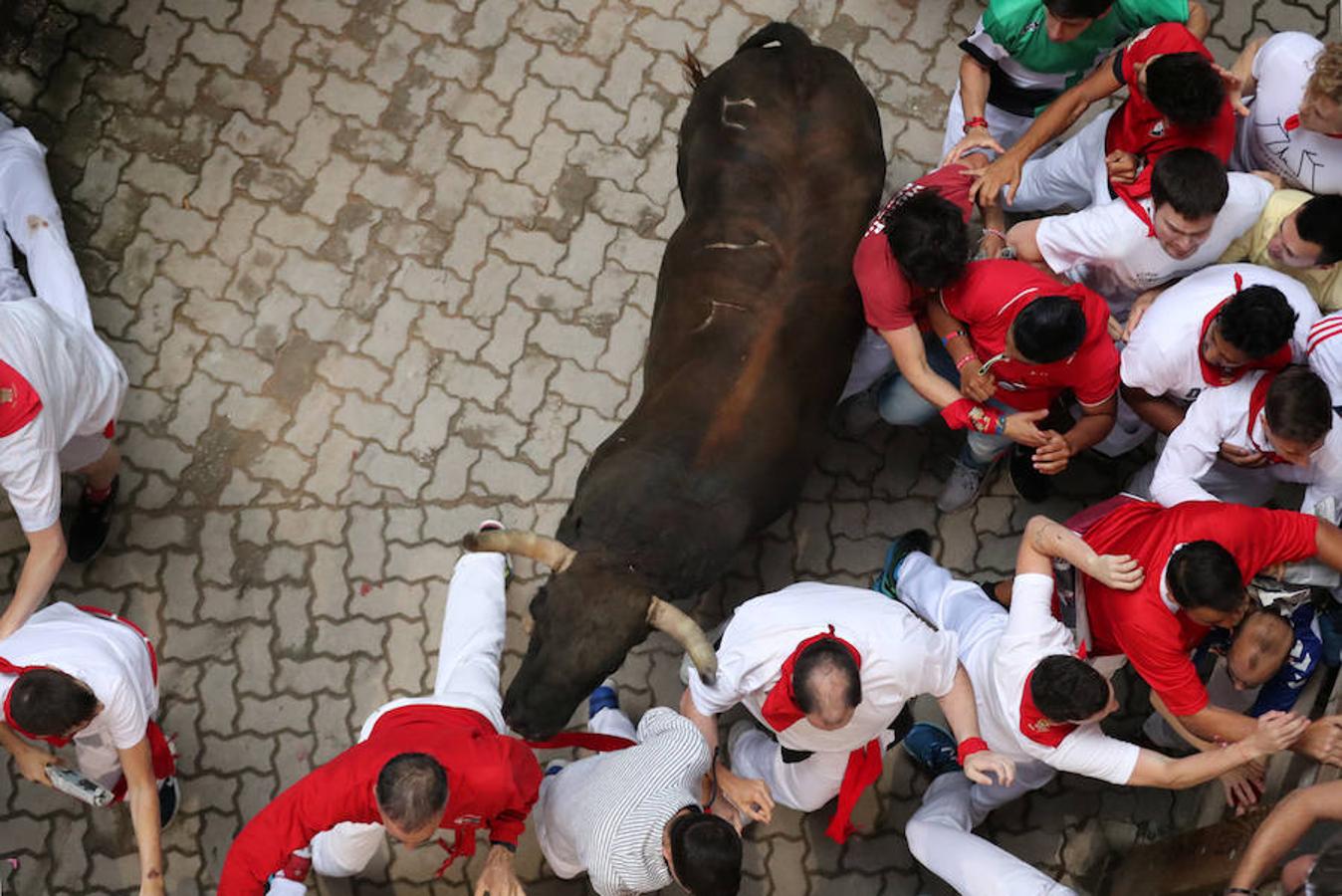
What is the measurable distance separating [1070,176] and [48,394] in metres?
4.74

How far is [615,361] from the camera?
21.5 ft

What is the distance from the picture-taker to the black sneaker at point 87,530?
238 inches

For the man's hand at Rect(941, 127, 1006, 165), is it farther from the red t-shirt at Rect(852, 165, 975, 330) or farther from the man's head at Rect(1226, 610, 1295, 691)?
the man's head at Rect(1226, 610, 1295, 691)

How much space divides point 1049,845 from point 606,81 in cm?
474

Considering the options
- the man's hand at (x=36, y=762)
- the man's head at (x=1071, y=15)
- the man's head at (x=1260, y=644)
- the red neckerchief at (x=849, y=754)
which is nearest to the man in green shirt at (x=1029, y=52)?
the man's head at (x=1071, y=15)

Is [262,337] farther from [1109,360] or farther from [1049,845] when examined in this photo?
[1049,845]

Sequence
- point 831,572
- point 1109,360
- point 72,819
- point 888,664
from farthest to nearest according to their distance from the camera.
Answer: point 831,572
point 72,819
point 1109,360
point 888,664

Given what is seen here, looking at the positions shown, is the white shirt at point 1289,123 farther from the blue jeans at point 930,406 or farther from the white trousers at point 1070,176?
the blue jeans at point 930,406

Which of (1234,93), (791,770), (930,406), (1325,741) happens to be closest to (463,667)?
(791,770)

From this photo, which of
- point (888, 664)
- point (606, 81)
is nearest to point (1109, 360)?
point (888, 664)

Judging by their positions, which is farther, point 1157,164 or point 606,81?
point 606,81

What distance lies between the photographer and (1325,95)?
4910 millimetres

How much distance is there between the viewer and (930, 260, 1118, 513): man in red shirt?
484cm

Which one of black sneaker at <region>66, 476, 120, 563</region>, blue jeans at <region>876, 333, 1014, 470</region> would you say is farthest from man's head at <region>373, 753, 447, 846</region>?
blue jeans at <region>876, 333, 1014, 470</region>
